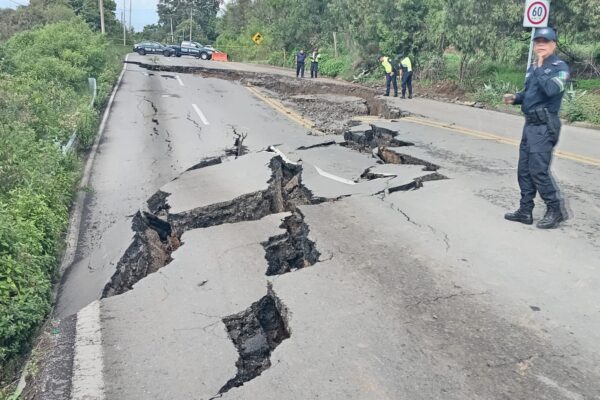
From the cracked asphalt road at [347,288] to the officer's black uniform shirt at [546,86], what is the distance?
135 centimetres

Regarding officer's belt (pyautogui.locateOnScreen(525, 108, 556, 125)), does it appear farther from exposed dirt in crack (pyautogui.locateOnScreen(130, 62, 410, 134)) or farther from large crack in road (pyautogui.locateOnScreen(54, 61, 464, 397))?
exposed dirt in crack (pyautogui.locateOnScreen(130, 62, 410, 134))

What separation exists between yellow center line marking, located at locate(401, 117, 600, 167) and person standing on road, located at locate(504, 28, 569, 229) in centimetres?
406

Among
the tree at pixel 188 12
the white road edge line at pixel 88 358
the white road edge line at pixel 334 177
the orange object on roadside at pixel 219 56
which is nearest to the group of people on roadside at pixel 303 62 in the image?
the white road edge line at pixel 334 177

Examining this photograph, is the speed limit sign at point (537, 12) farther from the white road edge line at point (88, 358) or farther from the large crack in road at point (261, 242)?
the white road edge line at point (88, 358)

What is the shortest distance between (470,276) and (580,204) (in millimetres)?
3019

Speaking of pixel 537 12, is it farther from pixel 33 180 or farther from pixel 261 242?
pixel 33 180

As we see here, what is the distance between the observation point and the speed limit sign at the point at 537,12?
14.2 meters

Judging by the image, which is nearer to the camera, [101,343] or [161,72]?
[101,343]

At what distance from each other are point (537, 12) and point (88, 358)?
46.2 ft

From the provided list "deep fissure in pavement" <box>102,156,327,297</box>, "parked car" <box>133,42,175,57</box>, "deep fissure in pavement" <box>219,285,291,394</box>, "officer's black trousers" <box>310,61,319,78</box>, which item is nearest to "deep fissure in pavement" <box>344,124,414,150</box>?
"deep fissure in pavement" <box>102,156,327,297</box>

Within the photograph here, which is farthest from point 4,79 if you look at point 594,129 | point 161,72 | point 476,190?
point 161,72

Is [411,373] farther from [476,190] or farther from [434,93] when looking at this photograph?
[434,93]

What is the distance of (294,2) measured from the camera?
4284 centimetres

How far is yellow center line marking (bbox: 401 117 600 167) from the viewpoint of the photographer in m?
9.81
